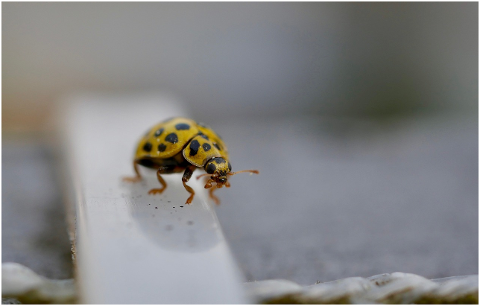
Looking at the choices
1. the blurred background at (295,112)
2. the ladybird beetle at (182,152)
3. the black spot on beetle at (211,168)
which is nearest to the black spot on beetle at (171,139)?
the ladybird beetle at (182,152)

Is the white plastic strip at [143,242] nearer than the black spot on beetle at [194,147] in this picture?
Yes

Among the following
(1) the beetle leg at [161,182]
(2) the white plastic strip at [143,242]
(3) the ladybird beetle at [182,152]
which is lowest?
(2) the white plastic strip at [143,242]

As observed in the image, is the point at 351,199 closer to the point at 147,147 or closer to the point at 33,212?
the point at 147,147

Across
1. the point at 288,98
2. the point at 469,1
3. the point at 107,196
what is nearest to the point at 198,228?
the point at 107,196

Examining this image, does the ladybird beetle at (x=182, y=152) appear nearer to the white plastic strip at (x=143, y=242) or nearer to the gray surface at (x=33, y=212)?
the white plastic strip at (x=143, y=242)

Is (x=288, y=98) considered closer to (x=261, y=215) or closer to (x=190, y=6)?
(x=190, y=6)

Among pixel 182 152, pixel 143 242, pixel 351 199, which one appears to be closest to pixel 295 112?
pixel 351 199
